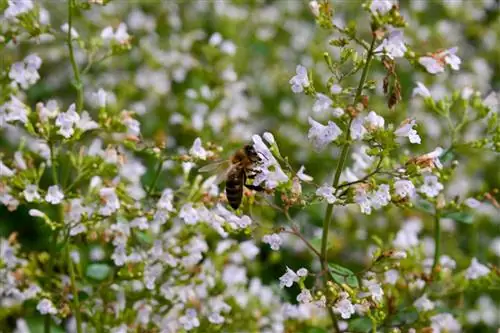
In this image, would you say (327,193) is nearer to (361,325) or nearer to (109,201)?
(361,325)

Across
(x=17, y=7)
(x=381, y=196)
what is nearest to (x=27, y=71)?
(x=17, y=7)

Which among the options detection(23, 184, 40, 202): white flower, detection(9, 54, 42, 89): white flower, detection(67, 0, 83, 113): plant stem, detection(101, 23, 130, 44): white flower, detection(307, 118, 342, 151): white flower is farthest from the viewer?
detection(101, 23, 130, 44): white flower

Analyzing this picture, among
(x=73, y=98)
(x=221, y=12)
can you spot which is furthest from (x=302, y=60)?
(x=73, y=98)

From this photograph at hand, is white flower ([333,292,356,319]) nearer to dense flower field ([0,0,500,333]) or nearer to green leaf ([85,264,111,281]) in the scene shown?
dense flower field ([0,0,500,333])

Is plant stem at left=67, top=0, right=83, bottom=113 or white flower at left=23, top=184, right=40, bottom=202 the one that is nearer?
white flower at left=23, top=184, right=40, bottom=202

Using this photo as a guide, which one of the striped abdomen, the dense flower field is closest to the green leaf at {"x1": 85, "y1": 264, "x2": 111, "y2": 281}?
the dense flower field
